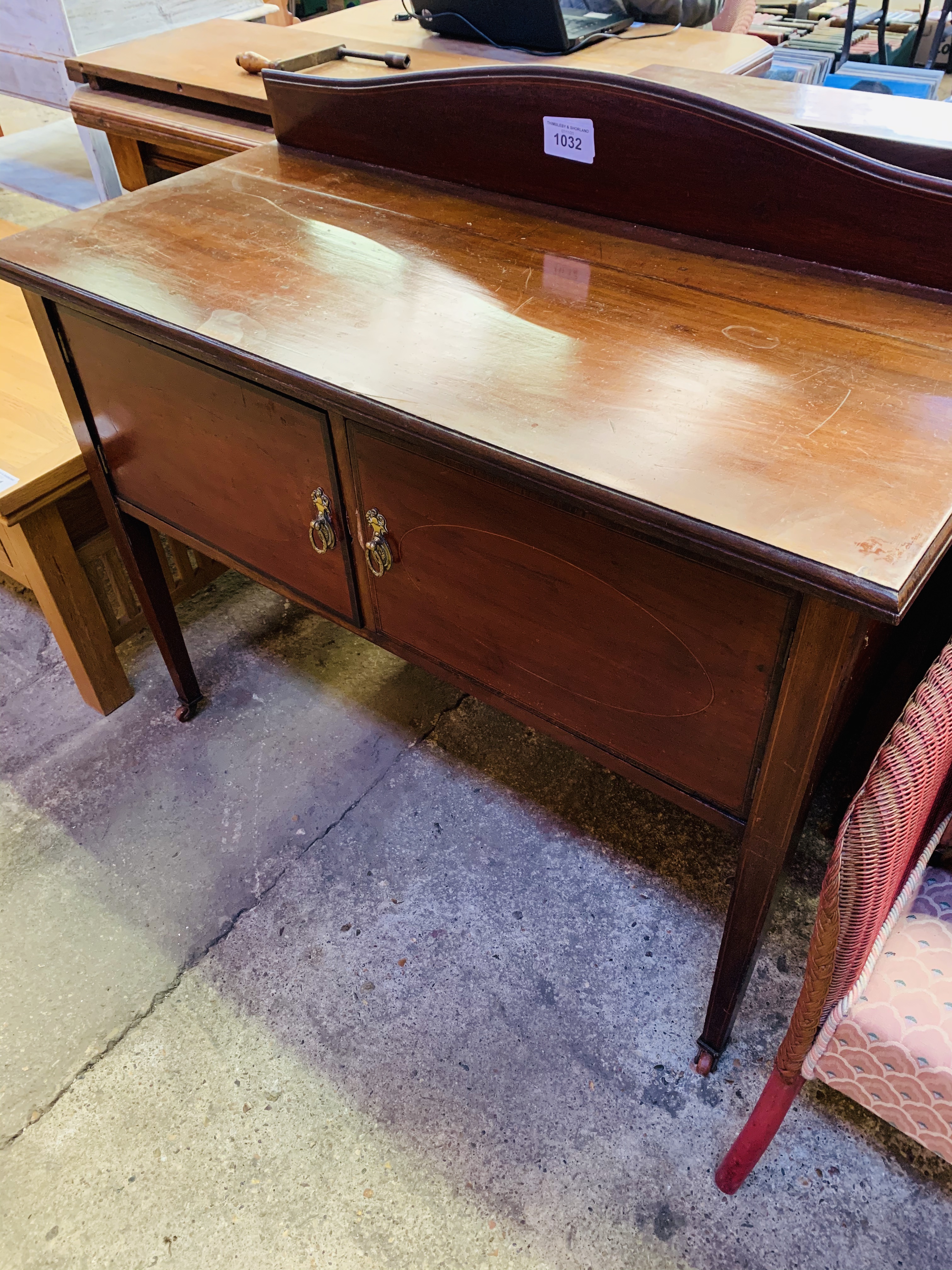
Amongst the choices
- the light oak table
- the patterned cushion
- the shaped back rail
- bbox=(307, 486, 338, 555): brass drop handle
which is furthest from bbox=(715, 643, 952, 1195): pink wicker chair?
the light oak table

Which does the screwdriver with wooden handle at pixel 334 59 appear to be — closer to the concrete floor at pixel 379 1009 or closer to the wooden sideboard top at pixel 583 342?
the wooden sideboard top at pixel 583 342

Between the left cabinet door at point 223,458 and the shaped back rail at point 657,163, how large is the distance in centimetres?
47

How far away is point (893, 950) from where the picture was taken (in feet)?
2.79

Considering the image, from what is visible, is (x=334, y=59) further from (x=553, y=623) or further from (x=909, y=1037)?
(x=909, y=1037)

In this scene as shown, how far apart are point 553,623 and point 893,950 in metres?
0.45

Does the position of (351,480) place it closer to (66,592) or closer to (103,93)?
(66,592)

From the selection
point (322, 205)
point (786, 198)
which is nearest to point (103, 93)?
point (322, 205)

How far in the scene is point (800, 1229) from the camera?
42.3 inches

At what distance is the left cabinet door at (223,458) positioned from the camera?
1.05 m

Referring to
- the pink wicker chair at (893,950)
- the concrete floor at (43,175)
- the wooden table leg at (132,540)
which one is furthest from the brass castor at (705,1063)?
the concrete floor at (43,175)

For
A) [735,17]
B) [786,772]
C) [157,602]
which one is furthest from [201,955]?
[735,17]

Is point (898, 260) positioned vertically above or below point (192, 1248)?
above

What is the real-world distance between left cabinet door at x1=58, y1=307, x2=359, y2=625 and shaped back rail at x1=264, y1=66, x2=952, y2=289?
1.56ft

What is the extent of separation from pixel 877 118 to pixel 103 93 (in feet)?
5.39
